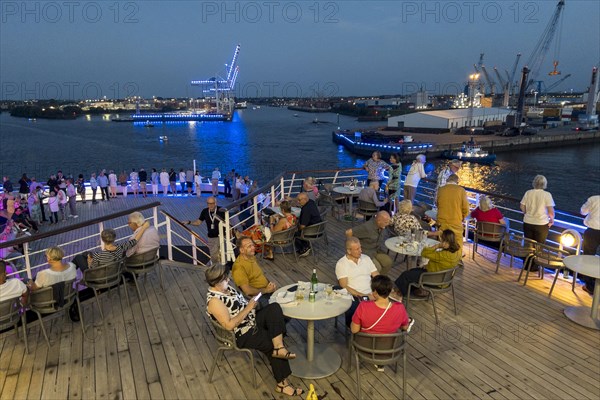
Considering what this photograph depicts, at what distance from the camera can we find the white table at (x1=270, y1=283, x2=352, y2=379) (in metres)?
3.35

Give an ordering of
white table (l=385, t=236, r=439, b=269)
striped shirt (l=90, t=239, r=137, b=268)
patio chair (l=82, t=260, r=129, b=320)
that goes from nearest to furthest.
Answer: patio chair (l=82, t=260, r=129, b=320)
striped shirt (l=90, t=239, r=137, b=268)
white table (l=385, t=236, r=439, b=269)

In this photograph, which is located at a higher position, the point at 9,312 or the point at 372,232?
the point at 372,232

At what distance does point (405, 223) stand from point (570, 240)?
2394 millimetres

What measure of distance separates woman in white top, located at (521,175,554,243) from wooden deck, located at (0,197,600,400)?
0.80 metres

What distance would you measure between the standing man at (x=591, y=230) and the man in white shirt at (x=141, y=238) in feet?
18.0

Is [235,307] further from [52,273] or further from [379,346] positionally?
[52,273]

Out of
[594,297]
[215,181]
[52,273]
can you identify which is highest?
[52,273]

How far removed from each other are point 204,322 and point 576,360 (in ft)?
12.0

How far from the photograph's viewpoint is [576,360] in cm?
373

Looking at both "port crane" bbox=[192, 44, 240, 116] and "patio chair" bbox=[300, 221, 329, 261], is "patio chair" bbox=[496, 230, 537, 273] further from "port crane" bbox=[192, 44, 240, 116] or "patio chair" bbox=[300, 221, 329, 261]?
"port crane" bbox=[192, 44, 240, 116]

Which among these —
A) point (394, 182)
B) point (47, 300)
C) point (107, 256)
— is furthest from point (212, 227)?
point (394, 182)

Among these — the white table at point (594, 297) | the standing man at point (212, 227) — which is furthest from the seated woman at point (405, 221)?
the standing man at point (212, 227)

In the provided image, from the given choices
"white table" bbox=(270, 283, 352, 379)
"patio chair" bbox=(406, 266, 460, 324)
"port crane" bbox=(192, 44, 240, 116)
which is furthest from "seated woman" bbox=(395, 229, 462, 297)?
"port crane" bbox=(192, 44, 240, 116)

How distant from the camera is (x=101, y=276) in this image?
441 centimetres
